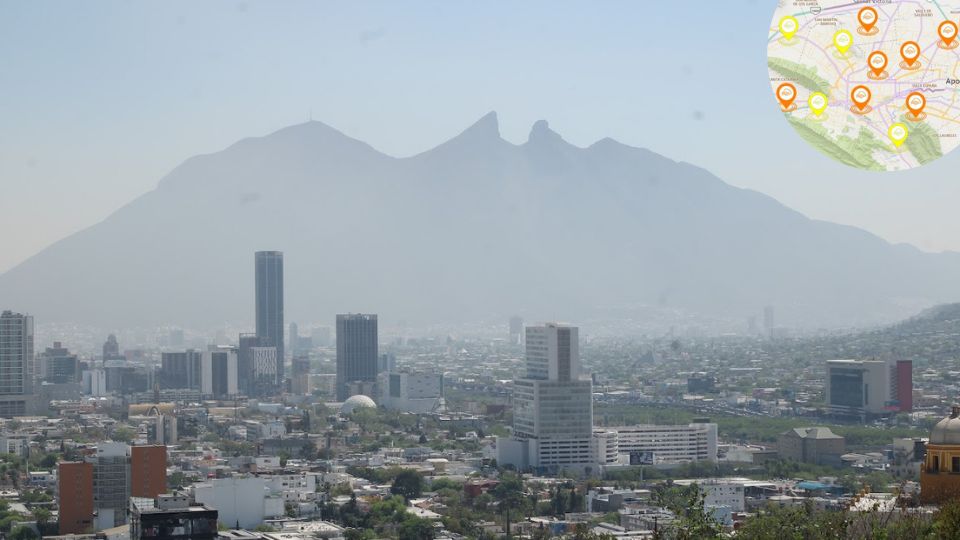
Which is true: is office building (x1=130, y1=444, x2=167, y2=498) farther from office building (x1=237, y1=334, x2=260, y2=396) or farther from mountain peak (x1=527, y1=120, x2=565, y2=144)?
mountain peak (x1=527, y1=120, x2=565, y2=144)

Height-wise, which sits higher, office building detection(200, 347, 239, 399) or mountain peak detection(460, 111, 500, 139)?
mountain peak detection(460, 111, 500, 139)

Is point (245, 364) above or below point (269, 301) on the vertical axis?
below

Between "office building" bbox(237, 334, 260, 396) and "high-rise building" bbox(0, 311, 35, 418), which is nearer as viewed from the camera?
"high-rise building" bbox(0, 311, 35, 418)

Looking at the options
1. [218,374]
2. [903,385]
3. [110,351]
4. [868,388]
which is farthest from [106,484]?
[110,351]

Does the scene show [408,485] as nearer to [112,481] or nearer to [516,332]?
[112,481]

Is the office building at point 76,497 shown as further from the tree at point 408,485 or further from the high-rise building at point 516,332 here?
the high-rise building at point 516,332

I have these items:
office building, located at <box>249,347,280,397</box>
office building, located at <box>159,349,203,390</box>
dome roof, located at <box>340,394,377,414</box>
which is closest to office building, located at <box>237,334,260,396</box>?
office building, located at <box>249,347,280,397</box>
